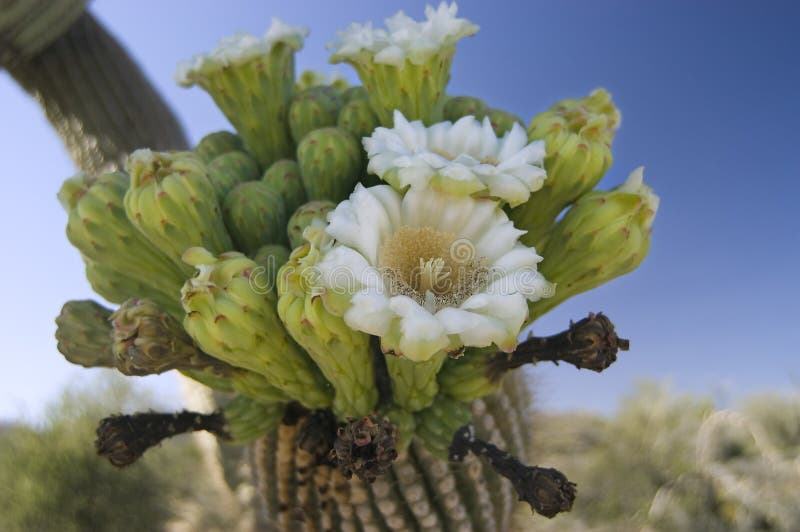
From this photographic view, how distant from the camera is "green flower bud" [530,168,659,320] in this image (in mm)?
895

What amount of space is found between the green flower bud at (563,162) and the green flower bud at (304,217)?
26cm

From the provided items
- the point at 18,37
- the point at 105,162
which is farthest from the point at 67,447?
the point at 18,37

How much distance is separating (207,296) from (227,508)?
7.47 ft

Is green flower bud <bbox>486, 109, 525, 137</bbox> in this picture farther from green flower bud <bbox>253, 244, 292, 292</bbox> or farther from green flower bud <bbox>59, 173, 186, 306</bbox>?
green flower bud <bbox>59, 173, 186, 306</bbox>

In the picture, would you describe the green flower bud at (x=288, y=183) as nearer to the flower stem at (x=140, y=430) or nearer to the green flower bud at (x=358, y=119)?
the green flower bud at (x=358, y=119)

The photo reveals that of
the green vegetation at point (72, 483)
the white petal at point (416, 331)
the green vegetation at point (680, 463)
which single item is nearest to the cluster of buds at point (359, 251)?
the white petal at point (416, 331)

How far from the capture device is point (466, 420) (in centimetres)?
98

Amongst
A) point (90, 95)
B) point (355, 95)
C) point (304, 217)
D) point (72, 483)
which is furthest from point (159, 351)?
point (72, 483)

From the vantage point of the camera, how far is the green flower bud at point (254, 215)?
3.22ft

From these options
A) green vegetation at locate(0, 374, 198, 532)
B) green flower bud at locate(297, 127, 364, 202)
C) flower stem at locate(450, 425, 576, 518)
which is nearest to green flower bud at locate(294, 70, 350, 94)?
green flower bud at locate(297, 127, 364, 202)

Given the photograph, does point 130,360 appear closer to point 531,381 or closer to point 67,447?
point 531,381

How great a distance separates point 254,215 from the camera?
978 millimetres

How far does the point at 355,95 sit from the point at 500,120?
0.27m

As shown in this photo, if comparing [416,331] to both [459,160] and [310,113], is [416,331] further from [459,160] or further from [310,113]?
[310,113]
